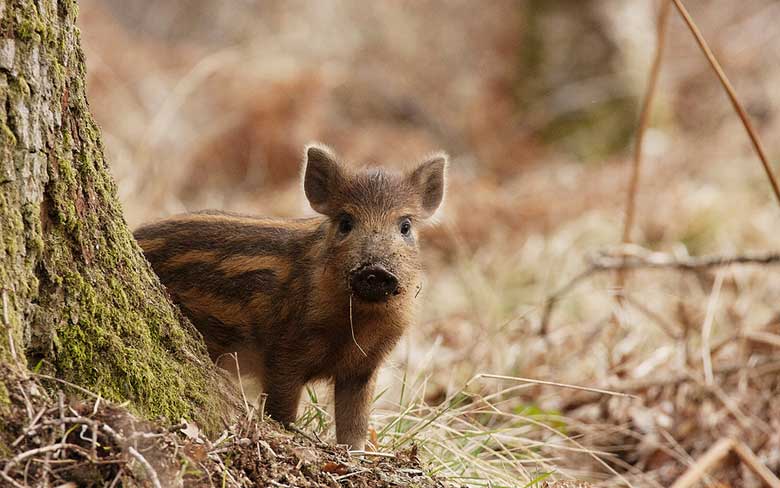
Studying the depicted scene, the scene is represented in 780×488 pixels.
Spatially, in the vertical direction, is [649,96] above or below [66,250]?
above

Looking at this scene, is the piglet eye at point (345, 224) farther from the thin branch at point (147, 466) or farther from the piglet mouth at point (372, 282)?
the thin branch at point (147, 466)

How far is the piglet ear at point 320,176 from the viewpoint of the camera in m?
4.76

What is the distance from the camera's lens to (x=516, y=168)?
1513 cm

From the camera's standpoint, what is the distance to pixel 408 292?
4391 millimetres

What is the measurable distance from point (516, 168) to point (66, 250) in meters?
12.7

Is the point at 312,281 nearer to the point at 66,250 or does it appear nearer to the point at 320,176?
the point at 320,176

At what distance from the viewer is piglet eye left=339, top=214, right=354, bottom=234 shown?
4480 millimetres


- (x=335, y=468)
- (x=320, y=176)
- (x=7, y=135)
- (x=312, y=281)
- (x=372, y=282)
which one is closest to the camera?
(x=7, y=135)

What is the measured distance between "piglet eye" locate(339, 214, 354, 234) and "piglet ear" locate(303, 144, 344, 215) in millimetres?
222

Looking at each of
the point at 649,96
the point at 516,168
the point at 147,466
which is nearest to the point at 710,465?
the point at 147,466

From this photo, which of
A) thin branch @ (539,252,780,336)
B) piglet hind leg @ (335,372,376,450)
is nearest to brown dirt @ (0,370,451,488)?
piglet hind leg @ (335,372,376,450)

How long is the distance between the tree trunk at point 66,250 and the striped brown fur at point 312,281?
102 cm

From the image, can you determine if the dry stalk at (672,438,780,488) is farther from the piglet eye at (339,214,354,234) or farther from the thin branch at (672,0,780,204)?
the piglet eye at (339,214,354,234)

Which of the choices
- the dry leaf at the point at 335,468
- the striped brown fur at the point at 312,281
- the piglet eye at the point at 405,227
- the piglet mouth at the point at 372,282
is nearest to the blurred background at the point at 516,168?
the striped brown fur at the point at 312,281
